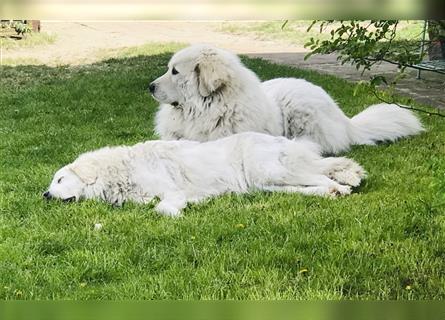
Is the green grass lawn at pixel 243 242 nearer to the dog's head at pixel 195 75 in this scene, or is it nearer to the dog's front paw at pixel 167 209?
the dog's front paw at pixel 167 209

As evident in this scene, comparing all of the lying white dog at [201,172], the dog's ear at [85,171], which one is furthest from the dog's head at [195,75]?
the dog's ear at [85,171]

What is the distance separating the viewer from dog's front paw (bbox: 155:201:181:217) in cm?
430

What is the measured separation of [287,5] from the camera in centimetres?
124

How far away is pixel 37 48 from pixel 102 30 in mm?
2903

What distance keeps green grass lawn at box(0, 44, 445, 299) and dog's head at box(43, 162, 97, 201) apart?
90 mm

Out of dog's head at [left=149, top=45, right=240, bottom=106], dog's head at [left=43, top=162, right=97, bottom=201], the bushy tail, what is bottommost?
dog's head at [left=43, top=162, right=97, bottom=201]

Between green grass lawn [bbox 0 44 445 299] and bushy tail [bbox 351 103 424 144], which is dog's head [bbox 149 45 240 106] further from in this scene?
bushy tail [bbox 351 103 424 144]

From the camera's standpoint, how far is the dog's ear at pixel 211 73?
5.44 meters

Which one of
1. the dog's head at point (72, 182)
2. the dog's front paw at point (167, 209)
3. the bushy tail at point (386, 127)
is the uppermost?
the bushy tail at point (386, 127)

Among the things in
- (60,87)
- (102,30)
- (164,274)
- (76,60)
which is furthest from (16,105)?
(102,30)

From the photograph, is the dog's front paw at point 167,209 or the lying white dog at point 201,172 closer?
the dog's front paw at point 167,209

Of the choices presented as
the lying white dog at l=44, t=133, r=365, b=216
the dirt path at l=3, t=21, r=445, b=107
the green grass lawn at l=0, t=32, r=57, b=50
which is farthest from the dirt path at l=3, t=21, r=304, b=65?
the lying white dog at l=44, t=133, r=365, b=216

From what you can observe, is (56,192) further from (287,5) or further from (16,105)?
(16,105)

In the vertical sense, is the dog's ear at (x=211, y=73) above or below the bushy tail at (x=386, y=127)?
above
